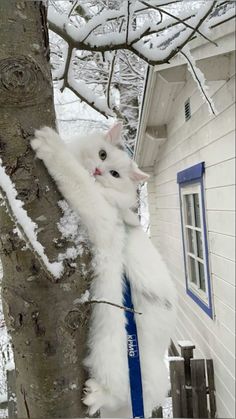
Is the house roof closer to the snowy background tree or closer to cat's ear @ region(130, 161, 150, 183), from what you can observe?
cat's ear @ region(130, 161, 150, 183)

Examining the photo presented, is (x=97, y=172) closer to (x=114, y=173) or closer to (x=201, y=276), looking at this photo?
(x=114, y=173)

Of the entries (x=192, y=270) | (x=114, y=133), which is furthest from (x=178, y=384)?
(x=114, y=133)

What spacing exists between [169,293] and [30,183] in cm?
70

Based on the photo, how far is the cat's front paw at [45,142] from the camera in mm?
773

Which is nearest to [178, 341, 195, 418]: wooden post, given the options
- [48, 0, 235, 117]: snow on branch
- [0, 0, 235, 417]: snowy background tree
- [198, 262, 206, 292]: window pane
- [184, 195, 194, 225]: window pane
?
[198, 262, 206, 292]: window pane

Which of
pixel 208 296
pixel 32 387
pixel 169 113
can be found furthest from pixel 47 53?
pixel 169 113

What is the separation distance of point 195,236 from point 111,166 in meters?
2.67

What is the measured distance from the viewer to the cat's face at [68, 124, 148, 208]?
4.43ft

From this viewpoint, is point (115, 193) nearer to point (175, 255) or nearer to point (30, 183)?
point (30, 183)

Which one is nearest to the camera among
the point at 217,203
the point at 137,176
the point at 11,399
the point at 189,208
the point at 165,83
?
the point at 137,176

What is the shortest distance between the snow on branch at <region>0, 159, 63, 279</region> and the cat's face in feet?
1.89

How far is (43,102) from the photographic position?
30.5 inches

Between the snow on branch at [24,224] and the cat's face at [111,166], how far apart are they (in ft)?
1.89

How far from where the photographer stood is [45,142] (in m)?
0.83
